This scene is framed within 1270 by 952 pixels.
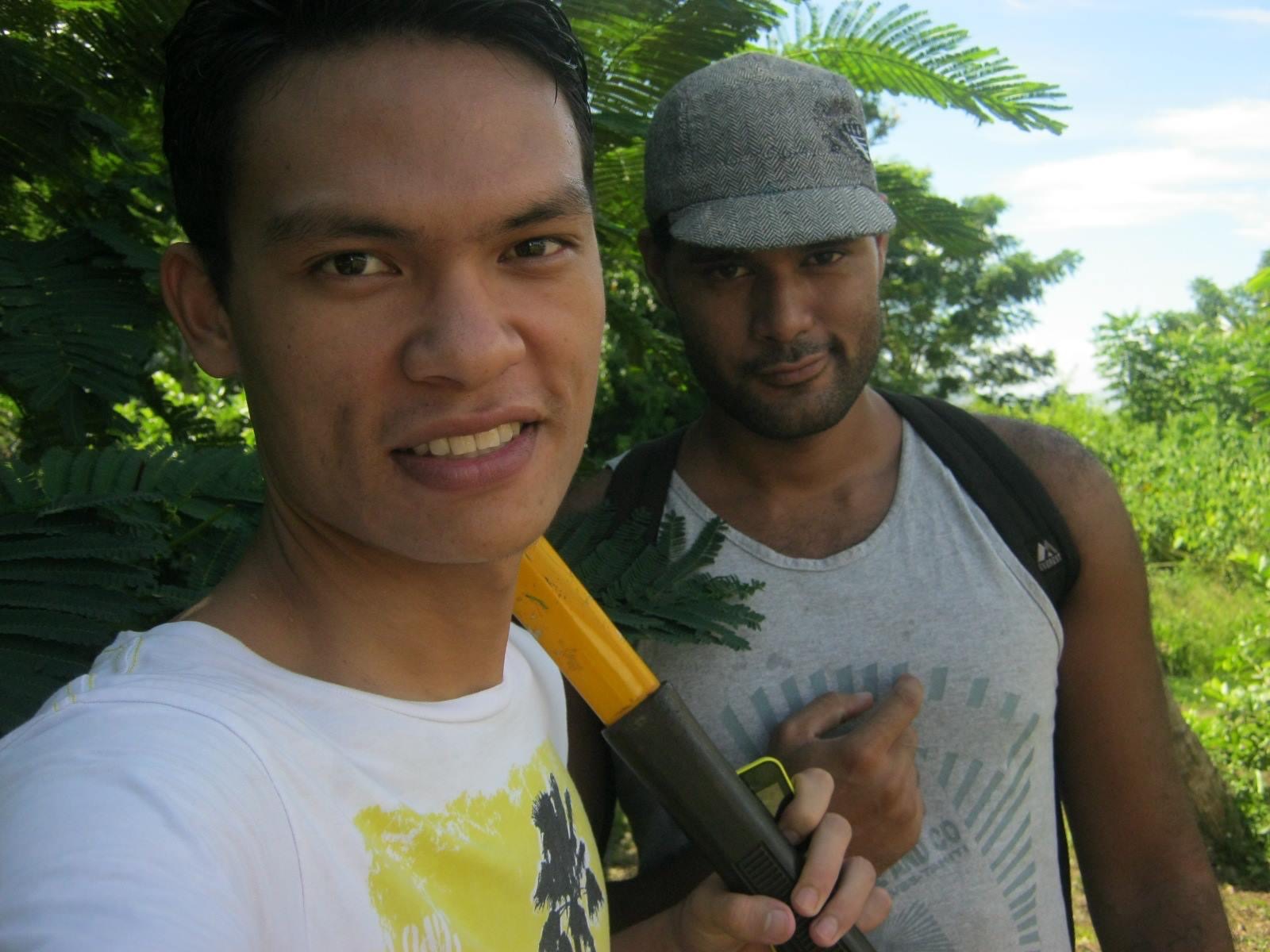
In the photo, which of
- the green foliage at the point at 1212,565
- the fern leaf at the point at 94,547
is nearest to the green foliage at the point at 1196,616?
the green foliage at the point at 1212,565

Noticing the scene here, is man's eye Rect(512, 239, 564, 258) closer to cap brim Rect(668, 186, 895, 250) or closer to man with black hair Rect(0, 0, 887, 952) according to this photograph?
man with black hair Rect(0, 0, 887, 952)

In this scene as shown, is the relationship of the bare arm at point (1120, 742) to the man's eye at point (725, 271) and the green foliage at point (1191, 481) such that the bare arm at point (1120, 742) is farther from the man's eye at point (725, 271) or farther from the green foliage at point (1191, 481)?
the green foliage at point (1191, 481)

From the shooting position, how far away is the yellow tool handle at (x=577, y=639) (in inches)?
60.6

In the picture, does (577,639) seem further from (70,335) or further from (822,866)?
(70,335)

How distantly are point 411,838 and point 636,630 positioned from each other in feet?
3.35

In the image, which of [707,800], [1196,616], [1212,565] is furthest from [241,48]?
[1212,565]

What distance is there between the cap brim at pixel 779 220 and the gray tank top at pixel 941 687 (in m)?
0.57

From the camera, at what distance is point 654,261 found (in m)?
2.52

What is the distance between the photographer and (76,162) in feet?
7.45

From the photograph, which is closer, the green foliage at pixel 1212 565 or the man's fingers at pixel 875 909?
the man's fingers at pixel 875 909

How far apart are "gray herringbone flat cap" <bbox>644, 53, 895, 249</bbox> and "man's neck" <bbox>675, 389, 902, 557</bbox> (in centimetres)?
39

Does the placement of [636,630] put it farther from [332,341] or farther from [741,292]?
[332,341]

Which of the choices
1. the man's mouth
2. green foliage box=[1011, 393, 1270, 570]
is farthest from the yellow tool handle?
green foliage box=[1011, 393, 1270, 570]

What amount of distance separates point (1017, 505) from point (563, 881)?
1.22 meters
